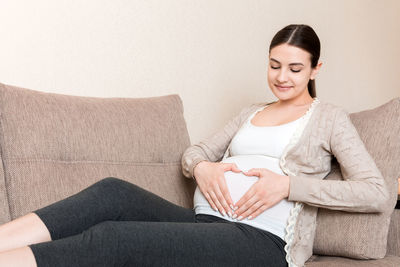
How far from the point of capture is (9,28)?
1.78m

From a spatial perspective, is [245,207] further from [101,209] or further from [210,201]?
[101,209]

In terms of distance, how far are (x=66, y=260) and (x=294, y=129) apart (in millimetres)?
901

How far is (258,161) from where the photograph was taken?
5.35 feet

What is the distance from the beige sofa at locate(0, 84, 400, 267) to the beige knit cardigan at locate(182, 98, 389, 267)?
116 mm

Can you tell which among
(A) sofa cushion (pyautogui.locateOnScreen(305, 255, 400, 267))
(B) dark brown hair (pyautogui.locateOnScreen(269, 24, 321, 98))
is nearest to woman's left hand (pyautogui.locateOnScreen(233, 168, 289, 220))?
(A) sofa cushion (pyautogui.locateOnScreen(305, 255, 400, 267))

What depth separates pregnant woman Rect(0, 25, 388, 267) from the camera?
117cm

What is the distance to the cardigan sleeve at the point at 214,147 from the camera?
5.90ft

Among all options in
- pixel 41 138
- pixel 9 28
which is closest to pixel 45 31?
pixel 9 28

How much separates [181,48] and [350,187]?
1.12m

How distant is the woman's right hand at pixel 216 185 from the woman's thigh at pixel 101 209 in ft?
0.56

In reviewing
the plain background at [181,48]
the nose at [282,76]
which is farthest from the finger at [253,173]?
the plain background at [181,48]

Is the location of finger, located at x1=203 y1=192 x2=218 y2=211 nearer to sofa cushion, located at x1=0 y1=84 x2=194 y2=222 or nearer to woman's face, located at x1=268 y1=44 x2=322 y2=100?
sofa cushion, located at x1=0 y1=84 x2=194 y2=222

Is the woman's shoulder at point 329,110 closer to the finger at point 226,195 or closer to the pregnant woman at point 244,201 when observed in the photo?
the pregnant woman at point 244,201

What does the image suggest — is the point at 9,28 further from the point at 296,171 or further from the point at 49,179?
the point at 296,171
